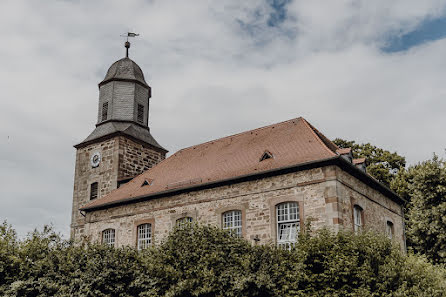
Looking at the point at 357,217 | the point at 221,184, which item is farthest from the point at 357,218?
the point at 221,184

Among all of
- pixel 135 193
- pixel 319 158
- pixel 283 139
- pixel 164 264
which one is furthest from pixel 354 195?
pixel 135 193

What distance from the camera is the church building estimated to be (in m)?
17.4

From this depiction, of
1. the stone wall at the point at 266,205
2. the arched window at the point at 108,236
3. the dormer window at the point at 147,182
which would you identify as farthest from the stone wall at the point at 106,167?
the stone wall at the point at 266,205

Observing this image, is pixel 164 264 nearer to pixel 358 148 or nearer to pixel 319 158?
pixel 319 158

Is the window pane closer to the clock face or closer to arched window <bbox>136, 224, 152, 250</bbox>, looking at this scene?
arched window <bbox>136, 224, 152, 250</bbox>

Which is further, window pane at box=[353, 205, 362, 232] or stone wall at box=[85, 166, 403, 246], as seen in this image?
window pane at box=[353, 205, 362, 232]

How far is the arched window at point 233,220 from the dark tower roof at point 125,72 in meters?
12.7

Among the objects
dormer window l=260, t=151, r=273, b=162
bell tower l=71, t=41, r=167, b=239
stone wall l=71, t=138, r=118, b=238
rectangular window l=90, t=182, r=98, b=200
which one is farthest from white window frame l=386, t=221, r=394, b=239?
rectangular window l=90, t=182, r=98, b=200

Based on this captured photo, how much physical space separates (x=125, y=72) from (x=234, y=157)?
11361mm

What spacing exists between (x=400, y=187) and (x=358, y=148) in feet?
15.1

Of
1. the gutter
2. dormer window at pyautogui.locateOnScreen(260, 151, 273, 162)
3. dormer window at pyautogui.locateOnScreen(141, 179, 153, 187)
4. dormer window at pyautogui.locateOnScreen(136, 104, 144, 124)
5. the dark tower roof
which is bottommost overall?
the gutter

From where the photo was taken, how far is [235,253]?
1375 centimetres

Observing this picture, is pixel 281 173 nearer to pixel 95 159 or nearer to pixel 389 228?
pixel 389 228

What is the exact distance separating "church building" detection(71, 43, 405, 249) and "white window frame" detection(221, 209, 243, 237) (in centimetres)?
4
